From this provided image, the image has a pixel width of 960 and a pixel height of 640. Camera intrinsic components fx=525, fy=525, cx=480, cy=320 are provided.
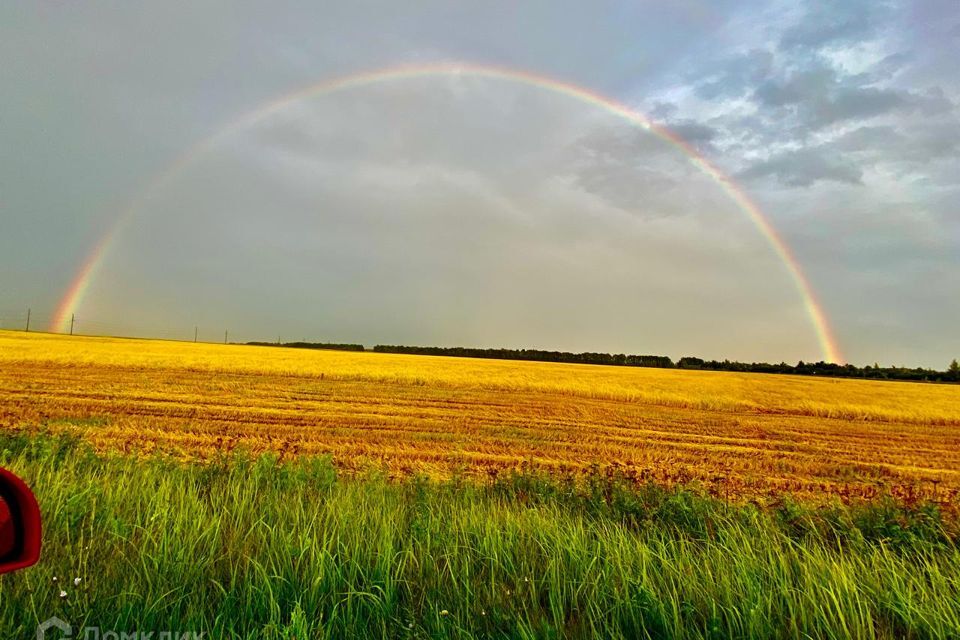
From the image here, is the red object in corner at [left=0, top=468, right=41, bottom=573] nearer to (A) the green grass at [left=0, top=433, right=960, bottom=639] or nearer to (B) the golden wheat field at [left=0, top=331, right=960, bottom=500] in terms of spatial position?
(A) the green grass at [left=0, top=433, right=960, bottom=639]

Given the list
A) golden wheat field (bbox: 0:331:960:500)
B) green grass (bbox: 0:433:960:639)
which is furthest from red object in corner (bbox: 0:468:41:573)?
golden wheat field (bbox: 0:331:960:500)

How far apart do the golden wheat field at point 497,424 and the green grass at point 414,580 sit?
448 centimetres

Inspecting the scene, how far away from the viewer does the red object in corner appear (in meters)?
1.33

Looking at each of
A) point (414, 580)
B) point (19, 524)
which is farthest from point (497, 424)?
point (19, 524)

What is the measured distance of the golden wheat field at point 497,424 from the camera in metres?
12.0

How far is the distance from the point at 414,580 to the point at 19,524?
6.41ft

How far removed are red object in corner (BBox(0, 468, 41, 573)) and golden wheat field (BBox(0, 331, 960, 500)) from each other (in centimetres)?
700

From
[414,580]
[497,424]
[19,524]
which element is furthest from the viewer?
[497,424]

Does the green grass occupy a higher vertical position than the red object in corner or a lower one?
lower

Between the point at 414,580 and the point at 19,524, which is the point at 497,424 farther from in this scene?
the point at 19,524

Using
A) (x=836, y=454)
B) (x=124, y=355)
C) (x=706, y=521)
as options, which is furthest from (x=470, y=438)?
(x=124, y=355)

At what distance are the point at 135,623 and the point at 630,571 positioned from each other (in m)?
2.43

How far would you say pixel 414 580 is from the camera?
2.90m

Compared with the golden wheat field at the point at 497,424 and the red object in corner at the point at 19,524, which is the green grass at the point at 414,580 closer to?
the red object in corner at the point at 19,524
